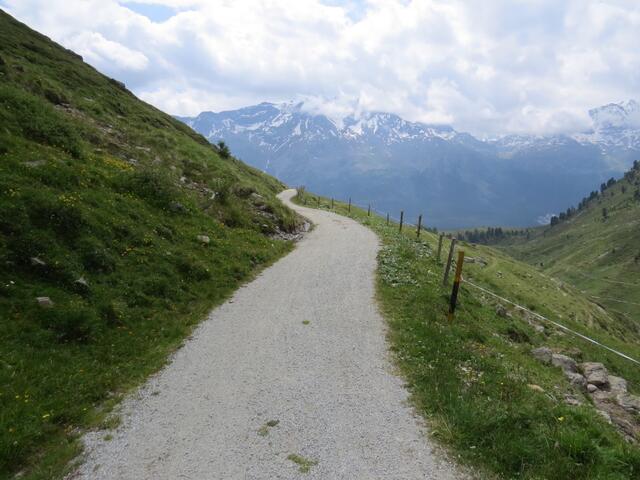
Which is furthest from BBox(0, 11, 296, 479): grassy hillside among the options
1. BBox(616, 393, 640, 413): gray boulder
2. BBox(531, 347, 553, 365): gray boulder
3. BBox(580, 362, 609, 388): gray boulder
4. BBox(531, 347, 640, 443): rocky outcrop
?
BBox(580, 362, 609, 388): gray boulder

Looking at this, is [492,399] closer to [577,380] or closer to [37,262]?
[577,380]

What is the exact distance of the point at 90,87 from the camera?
4956cm

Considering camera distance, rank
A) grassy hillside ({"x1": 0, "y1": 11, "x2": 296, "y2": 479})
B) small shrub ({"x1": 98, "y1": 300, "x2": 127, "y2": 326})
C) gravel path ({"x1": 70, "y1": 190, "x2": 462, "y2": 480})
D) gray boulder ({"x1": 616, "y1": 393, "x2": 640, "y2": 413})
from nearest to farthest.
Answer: gravel path ({"x1": 70, "y1": 190, "x2": 462, "y2": 480}) < grassy hillside ({"x1": 0, "y1": 11, "x2": 296, "y2": 479}) < small shrub ({"x1": 98, "y1": 300, "x2": 127, "y2": 326}) < gray boulder ({"x1": 616, "y1": 393, "x2": 640, "y2": 413})

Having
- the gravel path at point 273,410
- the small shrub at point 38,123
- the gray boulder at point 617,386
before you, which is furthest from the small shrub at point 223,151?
the gray boulder at point 617,386

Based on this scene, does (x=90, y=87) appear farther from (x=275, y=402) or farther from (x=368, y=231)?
(x=275, y=402)

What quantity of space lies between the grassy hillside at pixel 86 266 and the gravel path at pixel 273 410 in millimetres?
1171

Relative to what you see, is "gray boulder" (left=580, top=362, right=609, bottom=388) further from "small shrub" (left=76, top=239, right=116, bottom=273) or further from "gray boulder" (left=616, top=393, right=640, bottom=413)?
"small shrub" (left=76, top=239, right=116, bottom=273)

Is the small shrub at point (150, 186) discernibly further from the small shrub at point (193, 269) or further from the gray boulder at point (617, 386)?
the gray boulder at point (617, 386)

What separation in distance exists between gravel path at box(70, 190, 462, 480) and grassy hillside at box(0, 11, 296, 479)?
3.84 ft

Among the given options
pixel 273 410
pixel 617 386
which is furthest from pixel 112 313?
pixel 617 386

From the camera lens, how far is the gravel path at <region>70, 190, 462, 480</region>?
8.54 meters

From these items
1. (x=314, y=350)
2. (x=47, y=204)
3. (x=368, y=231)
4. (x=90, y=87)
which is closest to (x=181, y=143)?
(x=90, y=87)

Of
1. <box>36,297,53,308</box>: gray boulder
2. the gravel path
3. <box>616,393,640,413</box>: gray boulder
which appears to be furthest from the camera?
<box>616,393,640,413</box>: gray boulder

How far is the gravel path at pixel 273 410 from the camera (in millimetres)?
8539
